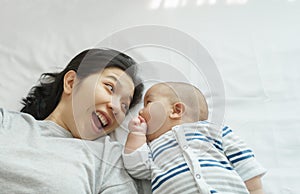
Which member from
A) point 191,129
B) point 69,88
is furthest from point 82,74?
point 191,129

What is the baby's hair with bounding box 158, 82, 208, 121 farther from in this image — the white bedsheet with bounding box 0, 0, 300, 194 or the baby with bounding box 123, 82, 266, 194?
the white bedsheet with bounding box 0, 0, 300, 194

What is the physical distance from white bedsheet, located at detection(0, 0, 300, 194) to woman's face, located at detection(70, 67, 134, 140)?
0.07 metres

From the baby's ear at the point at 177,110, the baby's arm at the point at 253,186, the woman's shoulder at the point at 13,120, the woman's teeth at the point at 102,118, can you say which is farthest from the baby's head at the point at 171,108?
the woman's shoulder at the point at 13,120

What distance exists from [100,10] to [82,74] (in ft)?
1.46

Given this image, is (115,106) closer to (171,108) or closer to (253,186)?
(171,108)

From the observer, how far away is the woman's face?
1.03m

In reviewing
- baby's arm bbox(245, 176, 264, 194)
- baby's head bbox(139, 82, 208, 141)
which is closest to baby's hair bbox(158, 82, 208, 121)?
baby's head bbox(139, 82, 208, 141)

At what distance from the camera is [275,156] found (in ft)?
3.39

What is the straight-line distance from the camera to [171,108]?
1.02 metres

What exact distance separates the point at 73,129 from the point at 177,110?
0.29 meters

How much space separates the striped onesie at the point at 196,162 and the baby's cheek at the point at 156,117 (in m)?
0.04

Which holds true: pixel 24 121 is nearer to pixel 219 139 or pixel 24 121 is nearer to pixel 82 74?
pixel 82 74

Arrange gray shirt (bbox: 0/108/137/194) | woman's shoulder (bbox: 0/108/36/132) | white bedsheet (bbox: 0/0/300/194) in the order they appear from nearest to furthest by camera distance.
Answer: gray shirt (bbox: 0/108/137/194) → woman's shoulder (bbox: 0/108/36/132) → white bedsheet (bbox: 0/0/300/194)

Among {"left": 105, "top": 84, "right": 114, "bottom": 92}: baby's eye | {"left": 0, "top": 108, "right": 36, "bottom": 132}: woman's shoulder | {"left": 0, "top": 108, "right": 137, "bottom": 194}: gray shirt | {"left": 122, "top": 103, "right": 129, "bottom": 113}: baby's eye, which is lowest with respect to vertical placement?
{"left": 0, "top": 108, "right": 137, "bottom": 194}: gray shirt
